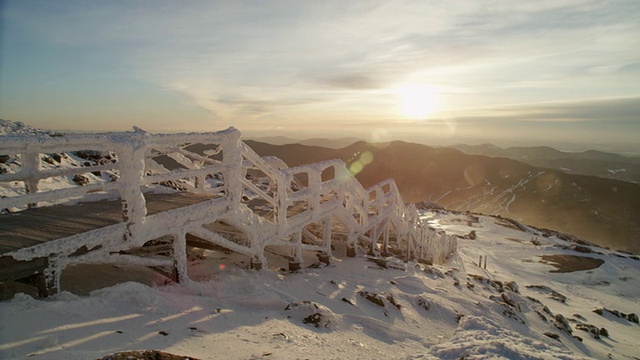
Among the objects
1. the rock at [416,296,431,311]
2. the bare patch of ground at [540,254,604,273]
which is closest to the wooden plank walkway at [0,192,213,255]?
the rock at [416,296,431,311]

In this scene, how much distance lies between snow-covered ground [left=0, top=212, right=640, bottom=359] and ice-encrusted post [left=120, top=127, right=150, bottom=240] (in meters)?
0.88

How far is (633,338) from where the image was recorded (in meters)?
15.8

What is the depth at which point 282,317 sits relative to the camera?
18.4ft

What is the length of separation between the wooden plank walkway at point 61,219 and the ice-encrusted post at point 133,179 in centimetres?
44

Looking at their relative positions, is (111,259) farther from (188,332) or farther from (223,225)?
(223,225)

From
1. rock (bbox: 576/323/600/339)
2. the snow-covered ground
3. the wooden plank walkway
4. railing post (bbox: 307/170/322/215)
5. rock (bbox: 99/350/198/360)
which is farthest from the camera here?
rock (bbox: 576/323/600/339)

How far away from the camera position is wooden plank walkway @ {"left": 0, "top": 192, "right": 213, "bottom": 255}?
4578mm

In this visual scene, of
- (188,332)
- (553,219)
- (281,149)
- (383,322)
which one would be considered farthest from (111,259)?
(281,149)

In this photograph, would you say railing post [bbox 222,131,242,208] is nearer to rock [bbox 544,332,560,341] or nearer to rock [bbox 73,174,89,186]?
rock [bbox 73,174,89,186]

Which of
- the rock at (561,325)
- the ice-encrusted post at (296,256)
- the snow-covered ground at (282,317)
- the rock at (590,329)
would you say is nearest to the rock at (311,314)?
the snow-covered ground at (282,317)

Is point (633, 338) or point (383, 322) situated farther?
point (633, 338)

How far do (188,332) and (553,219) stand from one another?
9826 centimetres

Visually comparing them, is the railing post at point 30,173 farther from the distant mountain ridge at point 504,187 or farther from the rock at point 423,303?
the distant mountain ridge at point 504,187

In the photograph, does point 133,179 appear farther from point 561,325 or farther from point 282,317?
point 561,325
